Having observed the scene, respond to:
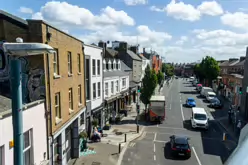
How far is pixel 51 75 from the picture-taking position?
38.3 feet

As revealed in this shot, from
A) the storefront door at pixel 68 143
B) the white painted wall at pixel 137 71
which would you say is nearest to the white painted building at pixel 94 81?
the storefront door at pixel 68 143

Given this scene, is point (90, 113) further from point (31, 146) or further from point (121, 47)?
point (121, 47)

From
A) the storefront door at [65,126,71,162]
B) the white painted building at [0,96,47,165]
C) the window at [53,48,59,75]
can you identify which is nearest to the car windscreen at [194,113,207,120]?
the storefront door at [65,126,71,162]

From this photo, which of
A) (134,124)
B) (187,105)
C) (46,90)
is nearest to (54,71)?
(46,90)

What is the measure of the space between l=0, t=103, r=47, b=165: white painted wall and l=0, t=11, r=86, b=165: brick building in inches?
21.7

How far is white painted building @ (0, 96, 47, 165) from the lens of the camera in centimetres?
732

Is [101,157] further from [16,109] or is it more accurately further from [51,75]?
[16,109]

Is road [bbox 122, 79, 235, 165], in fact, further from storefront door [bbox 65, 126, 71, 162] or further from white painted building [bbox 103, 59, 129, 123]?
white painted building [bbox 103, 59, 129, 123]

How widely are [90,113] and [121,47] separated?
35916 mm

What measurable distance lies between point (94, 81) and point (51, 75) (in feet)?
39.5

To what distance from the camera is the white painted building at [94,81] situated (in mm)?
21891

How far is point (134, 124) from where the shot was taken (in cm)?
2861

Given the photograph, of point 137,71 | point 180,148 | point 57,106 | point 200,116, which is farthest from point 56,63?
point 137,71

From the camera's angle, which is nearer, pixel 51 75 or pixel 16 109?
pixel 16 109
